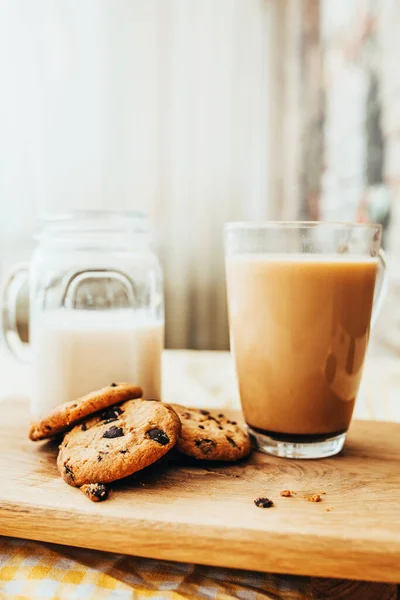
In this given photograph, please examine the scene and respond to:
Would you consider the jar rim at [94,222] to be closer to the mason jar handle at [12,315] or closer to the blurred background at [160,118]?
the mason jar handle at [12,315]

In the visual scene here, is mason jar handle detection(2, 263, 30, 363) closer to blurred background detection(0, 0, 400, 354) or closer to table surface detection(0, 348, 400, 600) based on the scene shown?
table surface detection(0, 348, 400, 600)

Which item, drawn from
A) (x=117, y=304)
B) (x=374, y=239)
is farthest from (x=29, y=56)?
(x=374, y=239)

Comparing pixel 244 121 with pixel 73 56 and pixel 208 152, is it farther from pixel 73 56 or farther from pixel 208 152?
pixel 73 56

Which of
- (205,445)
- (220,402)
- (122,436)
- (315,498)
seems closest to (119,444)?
(122,436)

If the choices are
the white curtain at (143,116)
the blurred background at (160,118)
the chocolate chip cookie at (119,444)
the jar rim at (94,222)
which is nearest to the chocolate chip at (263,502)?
the chocolate chip cookie at (119,444)

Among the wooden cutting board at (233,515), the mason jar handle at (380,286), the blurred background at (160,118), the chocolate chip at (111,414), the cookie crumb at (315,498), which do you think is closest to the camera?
the wooden cutting board at (233,515)

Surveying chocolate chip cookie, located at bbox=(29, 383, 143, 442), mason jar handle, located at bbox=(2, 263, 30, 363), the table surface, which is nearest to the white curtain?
the table surface
